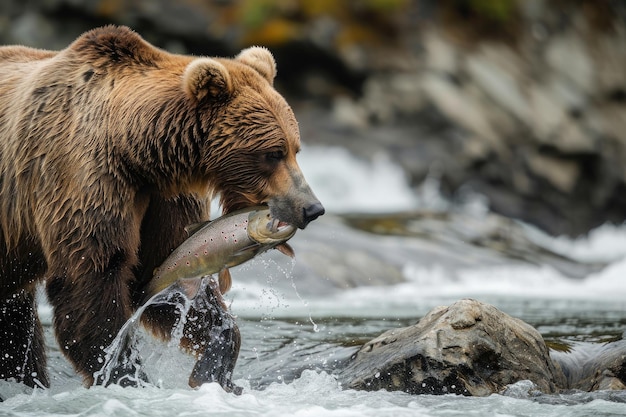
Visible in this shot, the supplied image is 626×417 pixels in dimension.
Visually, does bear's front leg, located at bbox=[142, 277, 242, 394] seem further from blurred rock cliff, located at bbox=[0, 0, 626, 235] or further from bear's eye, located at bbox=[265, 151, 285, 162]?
blurred rock cliff, located at bbox=[0, 0, 626, 235]

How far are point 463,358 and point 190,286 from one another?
5.54ft

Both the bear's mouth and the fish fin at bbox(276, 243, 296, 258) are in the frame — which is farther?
the fish fin at bbox(276, 243, 296, 258)

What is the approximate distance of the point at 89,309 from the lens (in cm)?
539

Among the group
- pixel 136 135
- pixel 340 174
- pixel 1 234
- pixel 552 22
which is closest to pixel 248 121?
pixel 136 135

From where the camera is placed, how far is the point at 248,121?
218 inches

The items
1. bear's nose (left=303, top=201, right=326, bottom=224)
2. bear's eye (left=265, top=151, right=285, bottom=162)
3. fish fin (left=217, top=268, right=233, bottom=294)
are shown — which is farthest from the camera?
fish fin (left=217, top=268, right=233, bottom=294)

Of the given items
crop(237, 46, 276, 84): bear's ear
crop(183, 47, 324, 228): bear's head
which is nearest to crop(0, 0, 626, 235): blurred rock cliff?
crop(237, 46, 276, 84): bear's ear

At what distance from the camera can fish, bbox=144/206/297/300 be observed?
17.7 ft

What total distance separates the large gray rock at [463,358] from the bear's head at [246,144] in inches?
47.0

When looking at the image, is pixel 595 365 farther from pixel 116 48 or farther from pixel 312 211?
pixel 116 48

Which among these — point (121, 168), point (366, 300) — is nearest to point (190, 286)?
point (121, 168)

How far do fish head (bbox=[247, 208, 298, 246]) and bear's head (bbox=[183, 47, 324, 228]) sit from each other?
4cm

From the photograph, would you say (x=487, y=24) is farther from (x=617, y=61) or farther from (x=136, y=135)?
(x=136, y=135)

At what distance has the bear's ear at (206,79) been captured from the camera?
5.37 meters
